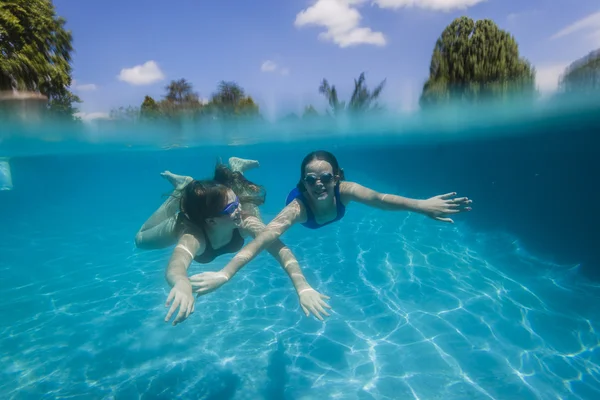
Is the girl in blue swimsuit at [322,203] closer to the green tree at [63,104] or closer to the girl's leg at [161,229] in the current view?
the girl's leg at [161,229]

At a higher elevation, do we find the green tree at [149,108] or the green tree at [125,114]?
the green tree at [149,108]

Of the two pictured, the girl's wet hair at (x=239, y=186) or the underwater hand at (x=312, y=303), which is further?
the girl's wet hair at (x=239, y=186)

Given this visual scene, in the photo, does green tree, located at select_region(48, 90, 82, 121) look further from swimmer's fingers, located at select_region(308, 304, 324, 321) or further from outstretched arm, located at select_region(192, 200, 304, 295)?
swimmer's fingers, located at select_region(308, 304, 324, 321)

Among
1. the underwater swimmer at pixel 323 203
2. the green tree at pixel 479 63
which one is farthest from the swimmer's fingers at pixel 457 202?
the green tree at pixel 479 63

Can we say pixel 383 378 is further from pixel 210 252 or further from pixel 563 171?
pixel 563 171

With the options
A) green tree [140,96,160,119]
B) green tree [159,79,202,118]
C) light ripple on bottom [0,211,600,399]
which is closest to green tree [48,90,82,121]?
green tree [140,96,160,119]

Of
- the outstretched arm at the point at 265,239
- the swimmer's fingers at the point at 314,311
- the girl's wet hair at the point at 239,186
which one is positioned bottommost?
the swimmer's fingers at the point at 314,311

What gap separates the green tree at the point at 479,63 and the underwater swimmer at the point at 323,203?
11.9m

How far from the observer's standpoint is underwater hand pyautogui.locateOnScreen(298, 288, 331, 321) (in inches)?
128

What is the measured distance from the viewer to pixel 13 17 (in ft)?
37.1

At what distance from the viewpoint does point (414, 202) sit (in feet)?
13.4

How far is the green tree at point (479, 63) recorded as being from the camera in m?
13.2

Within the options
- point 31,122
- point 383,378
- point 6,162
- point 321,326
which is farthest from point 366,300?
point 6,162

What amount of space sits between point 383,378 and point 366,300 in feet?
7.62
